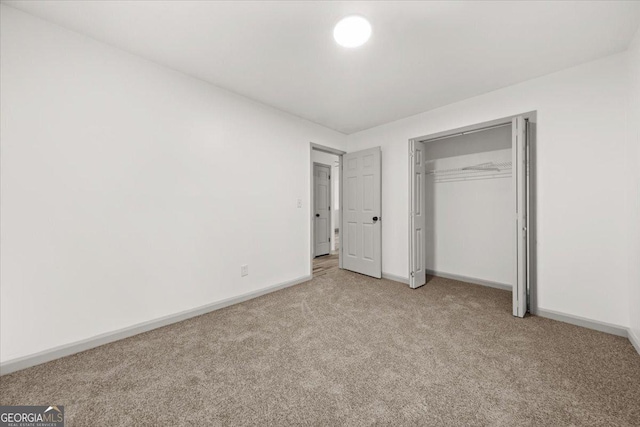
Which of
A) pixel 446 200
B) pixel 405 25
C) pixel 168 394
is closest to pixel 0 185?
pixel 168 394

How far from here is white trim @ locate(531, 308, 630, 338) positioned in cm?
222

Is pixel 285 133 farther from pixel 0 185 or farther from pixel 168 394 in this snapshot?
pixel 168 394

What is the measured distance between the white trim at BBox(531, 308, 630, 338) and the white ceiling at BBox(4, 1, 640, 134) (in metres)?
2.48

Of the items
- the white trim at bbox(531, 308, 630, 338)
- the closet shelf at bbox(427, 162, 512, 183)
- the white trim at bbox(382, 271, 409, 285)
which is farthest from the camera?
the white trim at bbox(382, 271, 409, 285)

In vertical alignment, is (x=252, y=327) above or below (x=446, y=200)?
below

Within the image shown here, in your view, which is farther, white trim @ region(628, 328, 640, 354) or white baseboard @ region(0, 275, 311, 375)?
white trim @ region(628, 328, 640, 354)

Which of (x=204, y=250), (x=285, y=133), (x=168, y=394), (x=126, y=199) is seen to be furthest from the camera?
(x=285, y=133)

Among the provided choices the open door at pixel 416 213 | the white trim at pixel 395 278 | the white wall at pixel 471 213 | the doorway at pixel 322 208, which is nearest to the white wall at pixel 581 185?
the white wall at pixel 471 213

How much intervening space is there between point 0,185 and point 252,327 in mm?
2153

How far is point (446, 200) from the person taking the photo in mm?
4059

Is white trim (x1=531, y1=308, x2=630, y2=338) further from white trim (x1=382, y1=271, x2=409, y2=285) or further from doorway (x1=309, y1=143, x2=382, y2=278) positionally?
doorway (x1=309, y1=143, x2=382, y2=278)

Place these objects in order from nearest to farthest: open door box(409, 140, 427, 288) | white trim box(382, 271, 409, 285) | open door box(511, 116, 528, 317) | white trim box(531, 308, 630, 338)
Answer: white trim box(531, 308, 630, 338) < open door box(511, 116, 528, 317) < open door box(409, 140, 427, 288) < white trim box(382, 271, 409, 285)

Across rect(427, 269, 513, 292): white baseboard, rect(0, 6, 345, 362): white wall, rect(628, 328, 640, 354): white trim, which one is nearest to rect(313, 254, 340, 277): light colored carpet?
rect(0, 6, 345, 362): white wall

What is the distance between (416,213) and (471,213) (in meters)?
0.91
